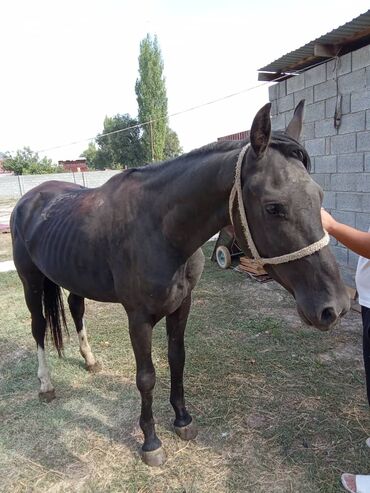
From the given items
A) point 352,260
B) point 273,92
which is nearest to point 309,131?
point 273,92

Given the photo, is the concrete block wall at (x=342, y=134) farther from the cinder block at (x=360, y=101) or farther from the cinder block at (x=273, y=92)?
the cinder block at (x=273, y=92)

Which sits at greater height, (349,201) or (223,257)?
(349,201)

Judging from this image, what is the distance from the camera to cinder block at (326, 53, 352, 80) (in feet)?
13.0

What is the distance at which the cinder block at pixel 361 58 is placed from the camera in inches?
146

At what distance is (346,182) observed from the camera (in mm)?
4254

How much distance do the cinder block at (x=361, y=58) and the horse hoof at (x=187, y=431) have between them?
379cm

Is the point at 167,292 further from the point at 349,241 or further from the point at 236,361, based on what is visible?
the point at 236,361

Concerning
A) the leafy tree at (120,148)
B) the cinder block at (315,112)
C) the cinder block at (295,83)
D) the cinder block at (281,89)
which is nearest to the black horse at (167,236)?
the cinder block at (315,112)

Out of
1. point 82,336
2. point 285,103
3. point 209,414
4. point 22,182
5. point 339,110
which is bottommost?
point 209,414

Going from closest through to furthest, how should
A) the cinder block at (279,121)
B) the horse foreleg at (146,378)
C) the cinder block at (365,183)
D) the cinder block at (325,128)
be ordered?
the horse foreleg at (146,378), the cinder block at (365,183), the cinder block at (325,128), the cinder block at (279,121)

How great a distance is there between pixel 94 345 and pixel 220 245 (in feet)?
9.91

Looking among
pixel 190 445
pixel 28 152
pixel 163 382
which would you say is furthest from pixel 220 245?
pixel 28 152

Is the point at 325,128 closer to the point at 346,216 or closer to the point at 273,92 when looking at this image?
the point at 346,216

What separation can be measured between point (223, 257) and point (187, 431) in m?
3.82
